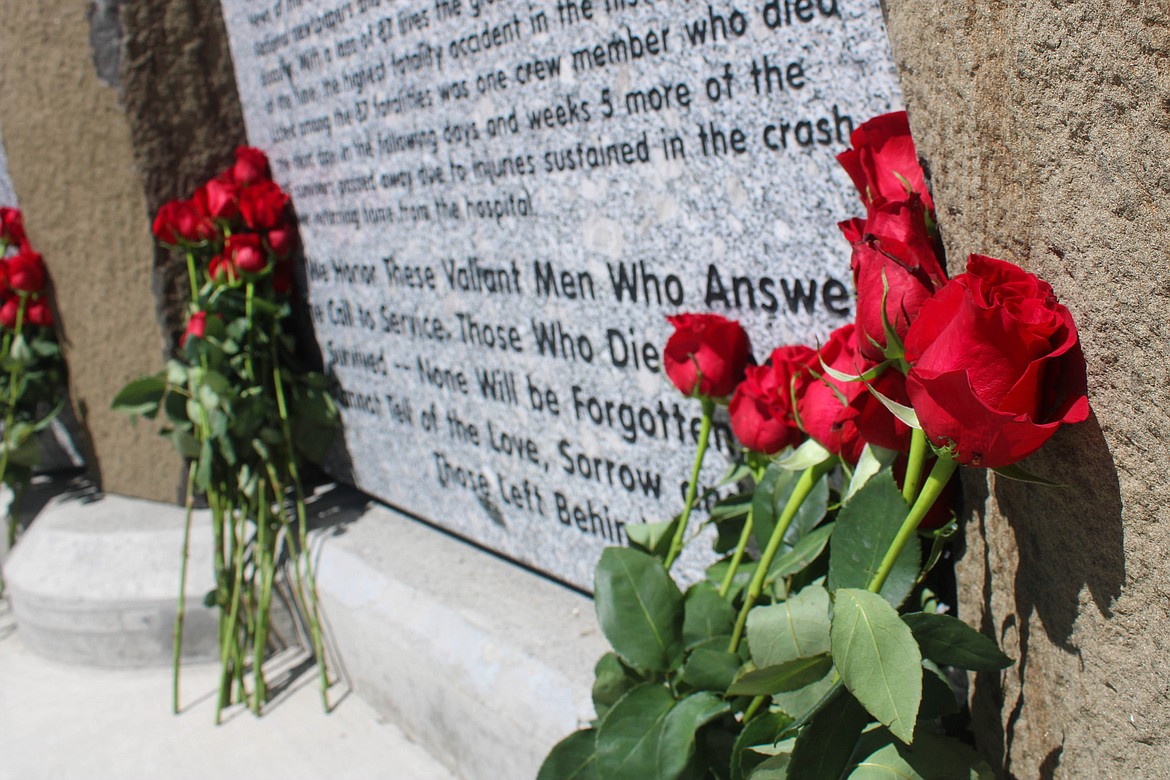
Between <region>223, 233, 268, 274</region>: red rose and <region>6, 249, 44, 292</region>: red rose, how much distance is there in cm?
91

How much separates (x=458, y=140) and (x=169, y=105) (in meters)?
1.14

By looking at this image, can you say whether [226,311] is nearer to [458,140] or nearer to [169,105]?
[169,105]

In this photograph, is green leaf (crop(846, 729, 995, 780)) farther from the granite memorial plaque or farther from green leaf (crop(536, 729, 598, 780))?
the granite memorial plaque

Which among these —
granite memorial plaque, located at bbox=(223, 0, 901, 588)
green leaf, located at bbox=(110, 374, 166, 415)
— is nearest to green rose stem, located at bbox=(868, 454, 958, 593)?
granite memorial plaque, located at bbox=(223, 0, 901, 588)

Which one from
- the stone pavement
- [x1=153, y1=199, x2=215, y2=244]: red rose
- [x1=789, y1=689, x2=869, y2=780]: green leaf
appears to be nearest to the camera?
[x1=789, y1=689, x2=869, y2=780]: green leaf

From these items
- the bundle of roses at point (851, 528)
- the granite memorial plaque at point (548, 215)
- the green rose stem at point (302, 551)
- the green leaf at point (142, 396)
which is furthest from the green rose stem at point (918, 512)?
the green leaf at point (142, 396)

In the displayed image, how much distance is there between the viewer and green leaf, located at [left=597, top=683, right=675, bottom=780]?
49.3 inches

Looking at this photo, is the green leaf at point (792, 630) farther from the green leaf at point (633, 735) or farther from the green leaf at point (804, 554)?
the green leaf at point (633, 735)

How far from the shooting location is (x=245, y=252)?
8.36 ft

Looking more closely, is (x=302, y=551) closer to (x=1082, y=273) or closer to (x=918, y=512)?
(x=918, y=512)

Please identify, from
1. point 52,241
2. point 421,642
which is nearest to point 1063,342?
point 421,642

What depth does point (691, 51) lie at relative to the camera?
1438 millimetres

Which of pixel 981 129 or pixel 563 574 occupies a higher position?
pixel 981 129

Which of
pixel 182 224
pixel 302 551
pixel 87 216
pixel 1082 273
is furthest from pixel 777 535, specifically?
pixel 87 216
